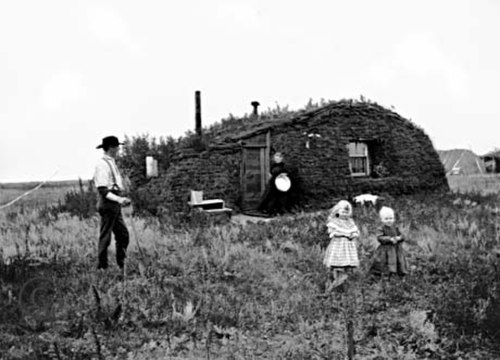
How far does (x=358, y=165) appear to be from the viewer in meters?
20.1

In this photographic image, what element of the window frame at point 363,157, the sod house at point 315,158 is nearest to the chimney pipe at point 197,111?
the sod house at point 315,158

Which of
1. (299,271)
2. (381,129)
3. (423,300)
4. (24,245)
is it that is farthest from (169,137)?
(423,300)

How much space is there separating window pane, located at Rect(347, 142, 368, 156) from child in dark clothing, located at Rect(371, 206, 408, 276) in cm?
1175

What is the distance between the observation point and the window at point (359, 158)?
1992 cm

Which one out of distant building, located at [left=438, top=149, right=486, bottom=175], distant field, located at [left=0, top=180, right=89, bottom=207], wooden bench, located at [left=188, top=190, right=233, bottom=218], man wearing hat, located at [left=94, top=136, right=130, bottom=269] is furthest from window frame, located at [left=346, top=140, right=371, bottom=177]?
distant building, located at [left=438, top=149, right=486, bottom=175]

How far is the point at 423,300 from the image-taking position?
7500 mm

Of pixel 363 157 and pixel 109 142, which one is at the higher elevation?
pixel 363 157

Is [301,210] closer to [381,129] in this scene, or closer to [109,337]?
[381,129]

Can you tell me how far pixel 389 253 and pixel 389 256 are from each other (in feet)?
0.15

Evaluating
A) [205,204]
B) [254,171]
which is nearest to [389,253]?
[205,204]

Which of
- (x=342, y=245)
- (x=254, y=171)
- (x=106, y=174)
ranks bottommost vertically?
(x=342, y=245)

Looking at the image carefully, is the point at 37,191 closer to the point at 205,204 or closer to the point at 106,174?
the point at 205,204

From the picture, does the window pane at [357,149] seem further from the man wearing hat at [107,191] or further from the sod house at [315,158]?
the man wearing hat at [107,191]

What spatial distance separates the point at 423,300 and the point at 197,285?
315cm
